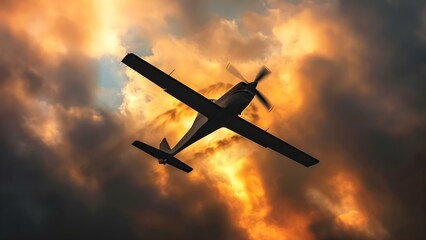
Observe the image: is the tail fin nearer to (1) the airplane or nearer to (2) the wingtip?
(1) the airplane

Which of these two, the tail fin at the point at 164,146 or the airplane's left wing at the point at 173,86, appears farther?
the tail fin at the point at 164,146

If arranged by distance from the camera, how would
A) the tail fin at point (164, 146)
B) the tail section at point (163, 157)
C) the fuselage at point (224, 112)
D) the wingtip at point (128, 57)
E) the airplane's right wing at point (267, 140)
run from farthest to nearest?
the tail fin at point (164, 146) < the tail section at point (163, 157) < the airplane's right wing at point (267, 140) < the fuselage at point (224, 112) < the wingtip at point (128, 57)

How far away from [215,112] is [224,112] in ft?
2.42

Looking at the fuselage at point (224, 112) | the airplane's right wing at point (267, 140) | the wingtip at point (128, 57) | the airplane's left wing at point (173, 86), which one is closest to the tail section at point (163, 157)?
the fuselage at point (224, 112)

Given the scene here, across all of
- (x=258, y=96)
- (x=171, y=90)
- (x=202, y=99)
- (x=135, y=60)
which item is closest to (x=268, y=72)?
(x=258, y=96)

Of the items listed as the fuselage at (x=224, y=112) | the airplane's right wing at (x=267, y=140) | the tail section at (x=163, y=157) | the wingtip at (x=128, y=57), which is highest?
the airplane's right wing at (x=267, y=140)

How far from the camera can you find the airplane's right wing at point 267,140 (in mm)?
32656

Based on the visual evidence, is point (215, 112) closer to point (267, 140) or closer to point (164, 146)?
point (267, 140)

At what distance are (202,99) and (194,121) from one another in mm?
4812

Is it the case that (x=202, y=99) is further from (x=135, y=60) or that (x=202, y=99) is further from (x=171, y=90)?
(x=135, y=60)

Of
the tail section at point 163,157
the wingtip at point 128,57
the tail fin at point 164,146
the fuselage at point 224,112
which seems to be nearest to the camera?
the wingtip at point 128,57

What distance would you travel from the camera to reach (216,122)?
3134cm

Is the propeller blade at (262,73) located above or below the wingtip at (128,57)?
above

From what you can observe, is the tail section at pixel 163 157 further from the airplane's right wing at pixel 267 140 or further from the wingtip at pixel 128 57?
the wingtip at pixel 128 57
